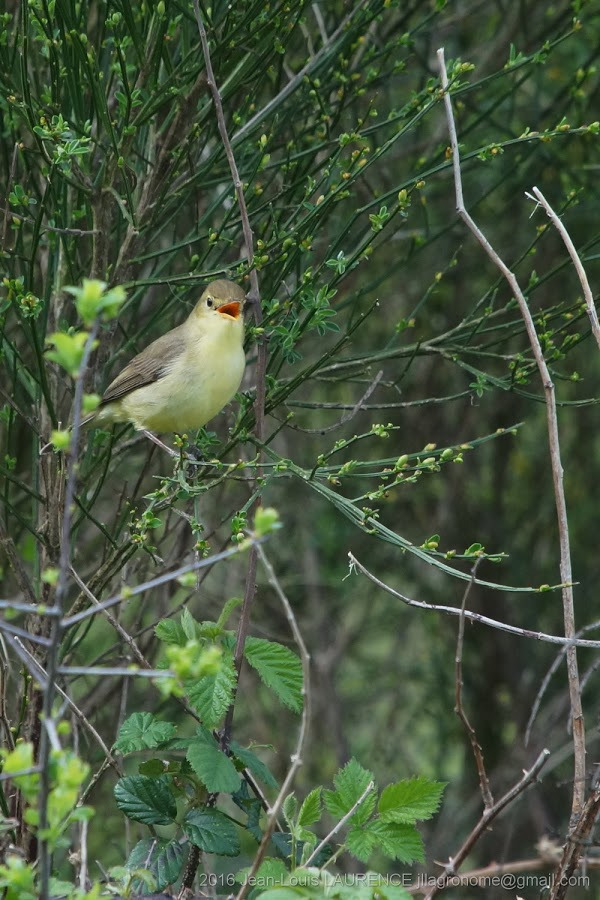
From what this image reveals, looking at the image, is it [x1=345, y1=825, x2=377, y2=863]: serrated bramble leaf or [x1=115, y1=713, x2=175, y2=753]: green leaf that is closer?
[x1=345, y1=825, x2=377, y2=863]: serrated bramble leaf

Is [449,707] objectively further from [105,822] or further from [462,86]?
[462,86]

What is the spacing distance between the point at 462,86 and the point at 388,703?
5388 millimetres

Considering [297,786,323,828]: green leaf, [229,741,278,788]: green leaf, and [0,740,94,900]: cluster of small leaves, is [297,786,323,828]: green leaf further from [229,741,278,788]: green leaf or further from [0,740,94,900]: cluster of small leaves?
[0,740,94,900]: cluster of small leaves

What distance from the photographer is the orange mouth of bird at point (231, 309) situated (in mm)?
3861

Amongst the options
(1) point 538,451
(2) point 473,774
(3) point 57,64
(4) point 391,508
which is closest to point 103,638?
(4) point 391,508

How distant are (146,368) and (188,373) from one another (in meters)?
0.20

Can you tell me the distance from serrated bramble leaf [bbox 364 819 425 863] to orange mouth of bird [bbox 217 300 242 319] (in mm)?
1914

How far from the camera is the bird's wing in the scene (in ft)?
13.4

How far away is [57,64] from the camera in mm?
3166

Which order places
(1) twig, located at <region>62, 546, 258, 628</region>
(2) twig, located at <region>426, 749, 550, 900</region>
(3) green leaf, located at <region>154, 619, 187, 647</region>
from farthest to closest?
(3) green leaf, located at <region>154, 619, 187, 647</region>
(2) twig, located at <region>426, 749, 550, 900</region>
(1) twig, located at <region>62, 546, 258, 628</region>

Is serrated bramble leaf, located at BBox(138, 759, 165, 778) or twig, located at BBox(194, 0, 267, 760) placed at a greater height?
twig, located at BBox(194, 0, 267, 760)

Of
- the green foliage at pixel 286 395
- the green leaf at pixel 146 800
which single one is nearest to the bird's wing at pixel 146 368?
the green foliage at pixel 286 395

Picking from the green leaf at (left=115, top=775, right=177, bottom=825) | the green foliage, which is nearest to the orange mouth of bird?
the green foliage

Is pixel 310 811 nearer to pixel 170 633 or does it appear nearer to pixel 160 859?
pixel 160 859
